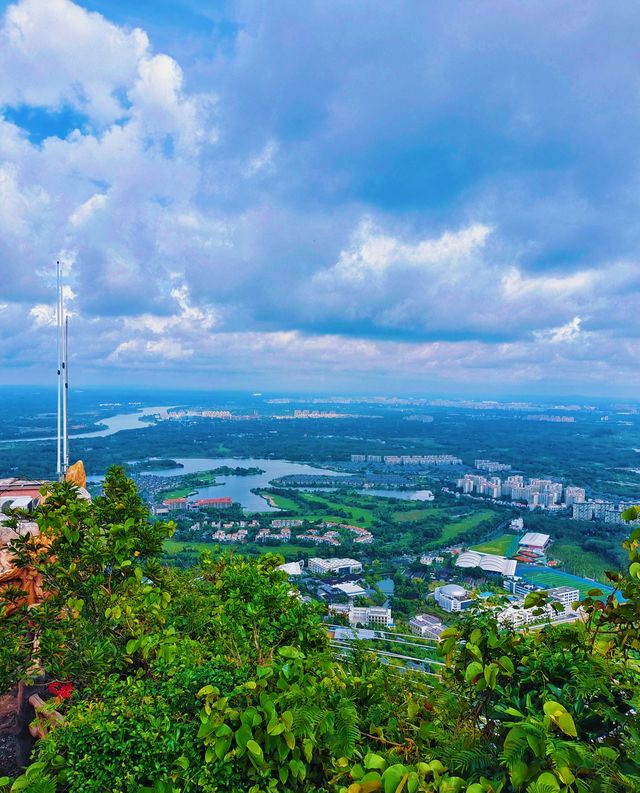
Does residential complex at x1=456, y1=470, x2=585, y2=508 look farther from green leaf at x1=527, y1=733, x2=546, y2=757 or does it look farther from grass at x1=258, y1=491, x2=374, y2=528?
green leaf at x1=527, y1=733, x2=546, y2=757

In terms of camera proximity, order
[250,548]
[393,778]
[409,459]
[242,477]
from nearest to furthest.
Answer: [393,778], [250,548], [242,477], [409,459]

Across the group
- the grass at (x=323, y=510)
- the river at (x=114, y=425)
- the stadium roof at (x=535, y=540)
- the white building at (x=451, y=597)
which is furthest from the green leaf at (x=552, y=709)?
the river at (x=114, y=425)

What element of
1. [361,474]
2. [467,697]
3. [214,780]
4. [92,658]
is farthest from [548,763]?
[361,474]

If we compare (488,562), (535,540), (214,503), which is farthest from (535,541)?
(214,503)

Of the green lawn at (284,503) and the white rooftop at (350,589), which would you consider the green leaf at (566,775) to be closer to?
the white rooftop at (350,589)

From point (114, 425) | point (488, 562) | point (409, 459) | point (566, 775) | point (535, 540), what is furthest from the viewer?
point (114, 425)

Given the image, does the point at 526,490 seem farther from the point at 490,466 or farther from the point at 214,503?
the point at 214,503
